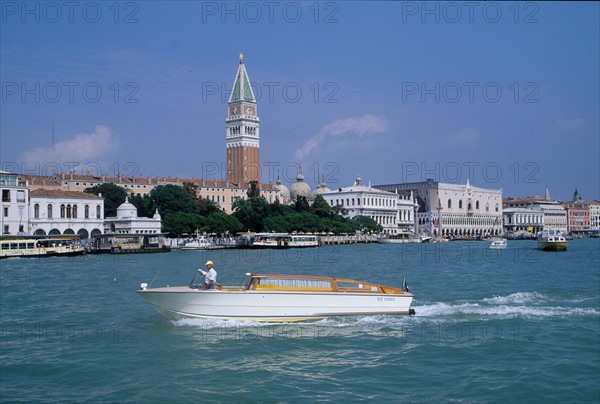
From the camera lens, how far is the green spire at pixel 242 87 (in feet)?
312

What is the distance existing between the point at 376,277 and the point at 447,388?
1577 centimetres

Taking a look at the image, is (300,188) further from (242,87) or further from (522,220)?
(522,220)

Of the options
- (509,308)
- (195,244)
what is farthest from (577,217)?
(509,308)

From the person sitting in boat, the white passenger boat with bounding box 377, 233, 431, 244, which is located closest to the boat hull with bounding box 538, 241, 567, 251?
the white passenger boat with bounding box 377, 233, 431, 244

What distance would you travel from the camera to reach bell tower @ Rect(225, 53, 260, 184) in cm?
9238

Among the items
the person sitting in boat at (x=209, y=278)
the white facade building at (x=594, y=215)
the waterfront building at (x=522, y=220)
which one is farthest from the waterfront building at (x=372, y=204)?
the person sitting in boat at (x=209, y=278)

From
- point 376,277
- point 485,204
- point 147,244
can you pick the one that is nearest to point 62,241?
point 147,244

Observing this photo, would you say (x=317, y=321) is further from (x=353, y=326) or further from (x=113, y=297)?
(x=113, y=297)

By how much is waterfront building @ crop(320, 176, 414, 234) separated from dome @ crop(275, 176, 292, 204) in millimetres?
4553

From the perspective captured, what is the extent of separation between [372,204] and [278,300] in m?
82.3

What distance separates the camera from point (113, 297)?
19.2 m

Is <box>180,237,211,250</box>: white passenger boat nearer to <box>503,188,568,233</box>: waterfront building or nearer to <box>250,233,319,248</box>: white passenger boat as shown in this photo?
<box>250,233,319,248</box>: white passenger boat

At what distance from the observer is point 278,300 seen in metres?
14.1

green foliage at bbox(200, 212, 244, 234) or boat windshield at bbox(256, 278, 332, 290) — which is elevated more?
green foliage at bbox(200, 212, 244, 234)
